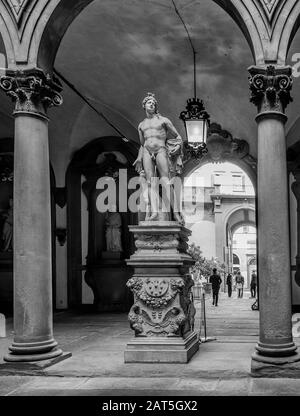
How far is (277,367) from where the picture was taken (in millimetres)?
6320

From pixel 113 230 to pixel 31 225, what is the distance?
7177 millimetres

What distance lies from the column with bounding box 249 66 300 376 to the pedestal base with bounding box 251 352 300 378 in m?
0.04

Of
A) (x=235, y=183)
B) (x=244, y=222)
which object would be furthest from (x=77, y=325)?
(x=235, y=183)

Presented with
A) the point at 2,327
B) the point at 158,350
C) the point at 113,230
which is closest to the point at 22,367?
the point at 158,350

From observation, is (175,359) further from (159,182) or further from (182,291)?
(159,182)

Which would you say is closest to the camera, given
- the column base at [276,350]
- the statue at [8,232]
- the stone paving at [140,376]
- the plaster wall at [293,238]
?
the stone paving at [140,376]

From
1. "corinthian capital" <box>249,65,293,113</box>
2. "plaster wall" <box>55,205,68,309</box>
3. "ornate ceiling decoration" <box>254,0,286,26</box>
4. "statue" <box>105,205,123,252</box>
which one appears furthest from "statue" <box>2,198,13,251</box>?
"ornate ceiling decoration" <box>254,0,286,26</box>

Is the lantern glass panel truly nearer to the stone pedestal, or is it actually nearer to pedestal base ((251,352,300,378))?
pedestal base ((251,352,300,378))

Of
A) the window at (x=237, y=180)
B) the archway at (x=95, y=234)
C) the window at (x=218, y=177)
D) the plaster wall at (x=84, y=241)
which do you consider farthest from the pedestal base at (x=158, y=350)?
the window at (x=218, y=177)

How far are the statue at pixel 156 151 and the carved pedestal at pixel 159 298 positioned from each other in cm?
29

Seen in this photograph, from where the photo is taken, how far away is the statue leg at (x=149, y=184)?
7.55 meters

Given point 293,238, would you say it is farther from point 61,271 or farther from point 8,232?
point 8,232

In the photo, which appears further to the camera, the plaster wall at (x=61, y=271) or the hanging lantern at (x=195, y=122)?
the plaster wall at (x=61, y=271)

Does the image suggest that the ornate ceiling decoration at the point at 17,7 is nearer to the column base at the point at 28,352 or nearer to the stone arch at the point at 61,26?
the stone arch at the point at 61,26
